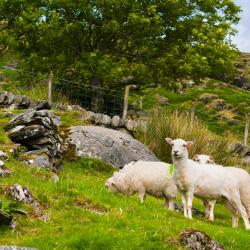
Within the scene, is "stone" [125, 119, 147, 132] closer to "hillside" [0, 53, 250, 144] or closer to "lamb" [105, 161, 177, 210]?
"lamb" [105, 161, 177, 210]

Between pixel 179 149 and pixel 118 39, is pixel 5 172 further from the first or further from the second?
pixel 118 39

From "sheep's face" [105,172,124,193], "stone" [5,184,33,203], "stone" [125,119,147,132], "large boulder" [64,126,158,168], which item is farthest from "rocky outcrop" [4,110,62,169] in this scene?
"stone" [125,119,147,132]

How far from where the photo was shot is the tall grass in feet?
86.5

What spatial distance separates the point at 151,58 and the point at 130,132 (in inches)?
433

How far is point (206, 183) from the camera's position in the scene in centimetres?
1505

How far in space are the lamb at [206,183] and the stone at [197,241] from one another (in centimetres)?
313

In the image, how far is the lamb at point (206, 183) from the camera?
49.4 feet

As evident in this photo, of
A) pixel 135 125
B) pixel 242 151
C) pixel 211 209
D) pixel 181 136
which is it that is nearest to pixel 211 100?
pixel 242 151

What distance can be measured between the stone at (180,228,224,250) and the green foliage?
23.5 meters

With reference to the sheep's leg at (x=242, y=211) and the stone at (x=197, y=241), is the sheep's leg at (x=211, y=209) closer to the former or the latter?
the sheep's leg at (x=242, y=211)

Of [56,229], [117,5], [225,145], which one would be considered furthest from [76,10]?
[56,229]

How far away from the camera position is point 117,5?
3634cm

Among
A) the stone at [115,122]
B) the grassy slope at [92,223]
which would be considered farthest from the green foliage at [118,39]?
the grassy slope at [92,223]

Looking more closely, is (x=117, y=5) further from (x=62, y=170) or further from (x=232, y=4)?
(x=62, y=170)
